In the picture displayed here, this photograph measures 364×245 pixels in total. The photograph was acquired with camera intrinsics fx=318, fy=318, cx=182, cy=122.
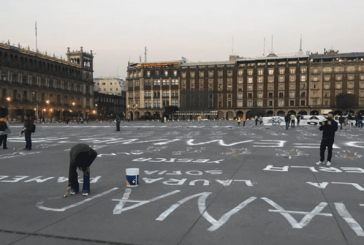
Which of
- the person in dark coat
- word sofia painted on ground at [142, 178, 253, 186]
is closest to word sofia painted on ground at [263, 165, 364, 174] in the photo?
word sofia painted on ground at [142, 178, 253, 186]

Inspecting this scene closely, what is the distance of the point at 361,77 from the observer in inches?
3588

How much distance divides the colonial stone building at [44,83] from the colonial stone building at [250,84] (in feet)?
56.8

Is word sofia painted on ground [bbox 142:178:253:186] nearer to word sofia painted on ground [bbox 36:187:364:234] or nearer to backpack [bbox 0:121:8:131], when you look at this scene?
word sofia painted on ground [bbox 36:187:364:234]

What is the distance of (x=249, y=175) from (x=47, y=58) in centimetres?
9403

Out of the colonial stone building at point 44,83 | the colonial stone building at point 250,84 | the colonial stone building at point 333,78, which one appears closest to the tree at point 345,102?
the colonial stone building at point 333,78

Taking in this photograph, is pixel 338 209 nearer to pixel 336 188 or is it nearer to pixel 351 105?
pixel 336 188

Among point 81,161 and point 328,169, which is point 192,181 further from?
point 328,169

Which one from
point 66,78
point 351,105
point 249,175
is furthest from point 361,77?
point 249,175

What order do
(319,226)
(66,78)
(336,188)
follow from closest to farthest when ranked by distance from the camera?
1. (319,226)
2. (336,188)
3. (66,78)

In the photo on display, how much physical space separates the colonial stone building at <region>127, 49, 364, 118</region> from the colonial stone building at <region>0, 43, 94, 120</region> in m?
17.3

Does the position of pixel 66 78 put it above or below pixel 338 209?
above

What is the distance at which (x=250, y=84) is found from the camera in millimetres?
100000

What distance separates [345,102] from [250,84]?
27425 millimetres

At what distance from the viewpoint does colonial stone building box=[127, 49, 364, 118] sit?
93.1 m
